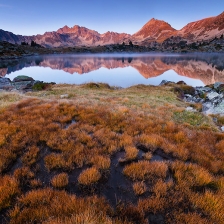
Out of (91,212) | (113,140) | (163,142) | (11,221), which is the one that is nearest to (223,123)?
(163,142)

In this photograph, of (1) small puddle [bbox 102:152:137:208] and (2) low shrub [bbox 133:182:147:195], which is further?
(2) low shrub [bbox 133:182:147:195]

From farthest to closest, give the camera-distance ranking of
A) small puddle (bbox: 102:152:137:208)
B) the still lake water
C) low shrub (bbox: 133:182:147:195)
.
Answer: the still lake water < low shrub (bbox: 133:182:147:195) < small puddle (bbox: 102:152:137:208)

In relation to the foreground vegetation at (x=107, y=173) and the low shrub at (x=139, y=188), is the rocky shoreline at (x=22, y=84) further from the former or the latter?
the low shrub at (x=139, y=188)

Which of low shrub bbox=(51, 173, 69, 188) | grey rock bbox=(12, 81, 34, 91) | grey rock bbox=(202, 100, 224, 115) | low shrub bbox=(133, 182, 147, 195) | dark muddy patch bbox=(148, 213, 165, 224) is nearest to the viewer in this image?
dark muddy patch bbox=(148, 213, 165, 224)

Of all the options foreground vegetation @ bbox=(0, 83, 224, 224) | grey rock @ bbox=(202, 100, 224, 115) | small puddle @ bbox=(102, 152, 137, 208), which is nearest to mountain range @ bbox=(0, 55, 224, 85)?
grey rock @ bbox=(202, 100, 224, 115)

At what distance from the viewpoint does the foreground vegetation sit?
147 inches

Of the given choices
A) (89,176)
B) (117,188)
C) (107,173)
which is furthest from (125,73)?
(117,188)

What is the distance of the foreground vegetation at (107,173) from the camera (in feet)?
12.3

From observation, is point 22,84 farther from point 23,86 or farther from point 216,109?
point 216,109

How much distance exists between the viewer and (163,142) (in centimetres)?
735

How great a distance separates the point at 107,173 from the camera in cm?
528

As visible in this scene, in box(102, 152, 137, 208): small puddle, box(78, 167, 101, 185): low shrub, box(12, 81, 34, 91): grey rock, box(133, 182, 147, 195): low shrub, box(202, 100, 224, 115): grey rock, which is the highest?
box(78, 167, 101, 185): low shrub

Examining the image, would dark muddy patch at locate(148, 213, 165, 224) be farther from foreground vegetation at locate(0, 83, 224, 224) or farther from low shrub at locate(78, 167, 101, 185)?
low shrub at locate(78, 167, 101, 185)

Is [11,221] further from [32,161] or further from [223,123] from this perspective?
[223,123]
